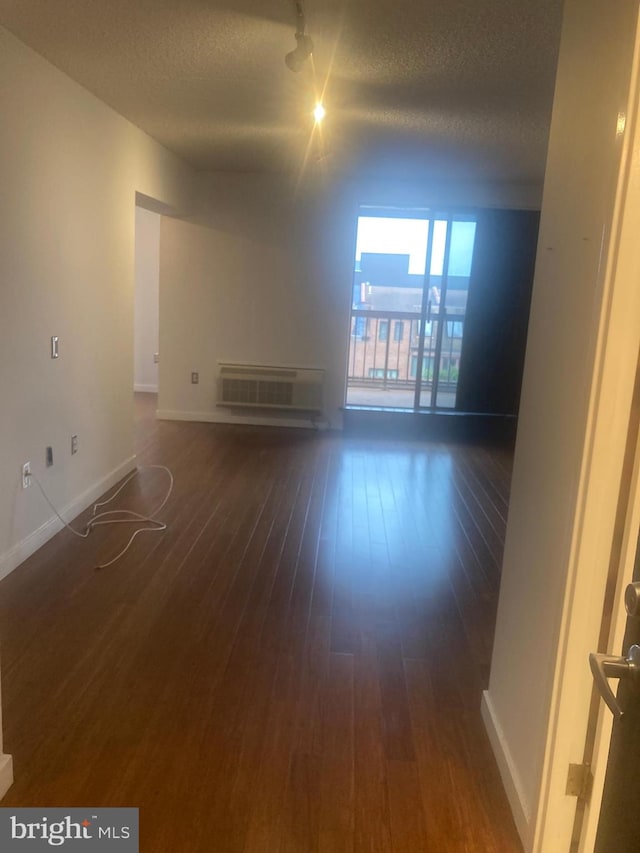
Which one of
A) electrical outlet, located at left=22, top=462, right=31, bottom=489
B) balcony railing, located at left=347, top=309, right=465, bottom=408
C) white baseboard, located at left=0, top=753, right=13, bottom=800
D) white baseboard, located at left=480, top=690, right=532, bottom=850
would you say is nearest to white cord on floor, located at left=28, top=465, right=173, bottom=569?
electrical outlet, located at left=22, top=462, right=31, bottom=489

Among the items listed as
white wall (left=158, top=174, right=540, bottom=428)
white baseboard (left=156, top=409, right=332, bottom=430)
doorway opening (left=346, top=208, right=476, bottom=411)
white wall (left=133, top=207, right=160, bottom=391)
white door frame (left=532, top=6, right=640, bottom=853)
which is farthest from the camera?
white wall (left=133, top=207, right=160, bottom=391)

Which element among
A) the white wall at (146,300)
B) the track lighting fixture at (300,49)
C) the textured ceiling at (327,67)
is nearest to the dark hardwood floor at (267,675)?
the track lighting fixture at (300,49)

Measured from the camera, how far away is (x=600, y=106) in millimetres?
1413

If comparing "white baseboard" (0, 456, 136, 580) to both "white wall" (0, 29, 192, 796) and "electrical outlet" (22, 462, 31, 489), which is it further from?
"electrical outlet" (22, 462, 31, 489)

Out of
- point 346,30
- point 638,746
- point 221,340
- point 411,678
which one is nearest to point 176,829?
point 411,678

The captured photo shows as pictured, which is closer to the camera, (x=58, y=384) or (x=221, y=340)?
(x=58, y=384)

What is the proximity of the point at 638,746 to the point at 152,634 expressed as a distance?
6.73 feet

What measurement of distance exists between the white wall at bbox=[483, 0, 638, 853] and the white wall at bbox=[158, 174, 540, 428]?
4.46 meters

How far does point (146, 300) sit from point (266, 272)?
2.10 meters

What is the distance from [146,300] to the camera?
765 cm

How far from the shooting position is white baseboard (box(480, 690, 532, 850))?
164 centimetres

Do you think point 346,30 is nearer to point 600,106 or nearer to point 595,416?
point 600,106

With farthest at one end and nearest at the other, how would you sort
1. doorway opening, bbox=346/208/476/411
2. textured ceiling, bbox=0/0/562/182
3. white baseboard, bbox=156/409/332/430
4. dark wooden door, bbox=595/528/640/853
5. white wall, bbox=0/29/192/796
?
white baseboard, bbox=156/409/332/430 → doorway opening, bbox=346/208/476/411 → white wall, bbox=0/29/192/796 → textured ceiling, bbox=0/0/562/182 → dark wooden door, bbox=595/528/640/853

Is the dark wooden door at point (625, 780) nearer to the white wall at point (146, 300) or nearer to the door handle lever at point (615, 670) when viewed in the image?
the door handle lever at point (615, 670)
